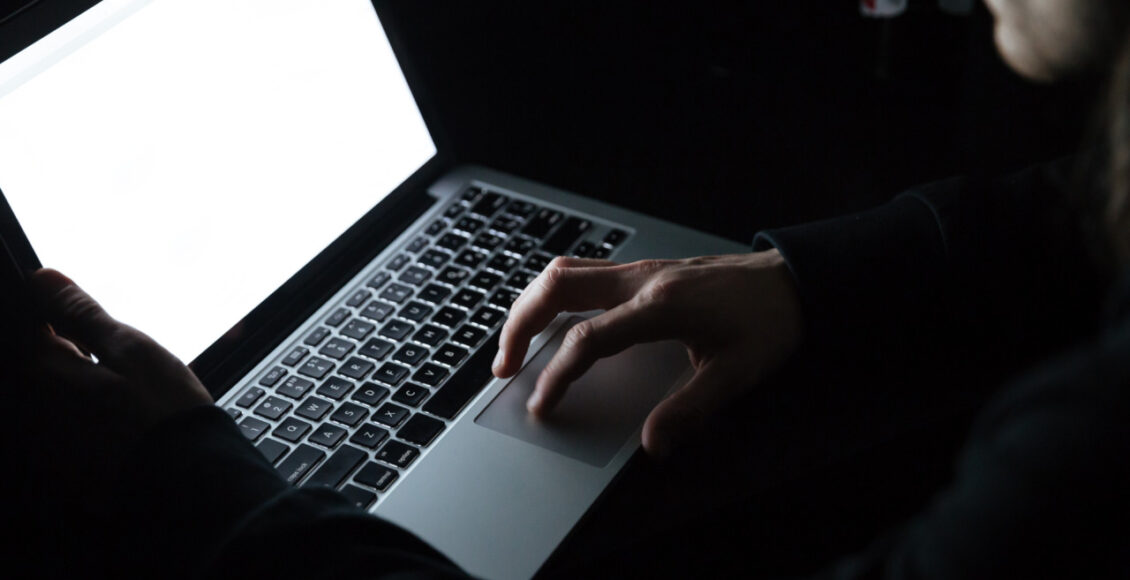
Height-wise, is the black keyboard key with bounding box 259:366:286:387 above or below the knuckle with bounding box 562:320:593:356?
above

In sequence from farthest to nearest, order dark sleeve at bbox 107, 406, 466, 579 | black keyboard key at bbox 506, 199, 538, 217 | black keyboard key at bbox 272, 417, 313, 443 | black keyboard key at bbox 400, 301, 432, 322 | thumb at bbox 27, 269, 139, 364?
black keyboard key at bbox 506, 199, 538, 217, black keyboard key at bbox 400, 301, 432, 322, black keyboard key at bbox 272, 417, 313, 443, thumb at bbox 27, 269, 139, 364, dark sleeve at bbox 107, 406, 466, 579

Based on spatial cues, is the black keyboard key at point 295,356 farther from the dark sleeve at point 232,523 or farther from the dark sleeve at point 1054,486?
the dark sleeve at point 1054,486

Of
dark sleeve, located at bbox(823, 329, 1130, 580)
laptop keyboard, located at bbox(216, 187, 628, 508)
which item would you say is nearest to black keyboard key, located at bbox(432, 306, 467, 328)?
laptop keyboard, located at bbox(216, 187, 628, 508)

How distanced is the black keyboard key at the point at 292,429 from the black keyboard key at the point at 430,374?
0.32 ft

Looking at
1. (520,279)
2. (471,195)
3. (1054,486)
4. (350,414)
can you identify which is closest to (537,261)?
(520,279)

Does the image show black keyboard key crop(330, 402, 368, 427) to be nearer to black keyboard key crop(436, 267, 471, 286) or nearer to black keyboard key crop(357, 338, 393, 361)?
black keyboard key crop(357, 338, 393, 361)

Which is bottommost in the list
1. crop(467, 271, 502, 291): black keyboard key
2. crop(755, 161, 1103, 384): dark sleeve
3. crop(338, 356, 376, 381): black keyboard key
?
crop(755, 161, 1103, 384): dark sleeve

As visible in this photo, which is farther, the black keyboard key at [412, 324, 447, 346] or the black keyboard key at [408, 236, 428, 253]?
the black keyboard key at [408, 236, 428, 253]

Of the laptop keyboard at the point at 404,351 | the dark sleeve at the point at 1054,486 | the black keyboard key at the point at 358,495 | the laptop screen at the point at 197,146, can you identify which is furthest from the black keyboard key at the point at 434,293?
the dark sleeve at the point at 1054,486

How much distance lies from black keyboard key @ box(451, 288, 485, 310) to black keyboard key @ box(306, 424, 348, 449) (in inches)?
6.7

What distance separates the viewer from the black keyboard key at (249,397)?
777 millimetres

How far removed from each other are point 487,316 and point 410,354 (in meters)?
0.08

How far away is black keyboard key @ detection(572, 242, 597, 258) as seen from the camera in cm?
90

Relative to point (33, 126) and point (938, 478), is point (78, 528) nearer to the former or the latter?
point (33, 126)
